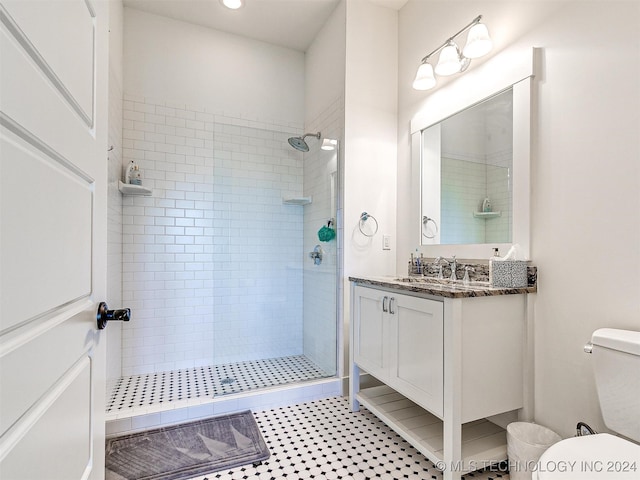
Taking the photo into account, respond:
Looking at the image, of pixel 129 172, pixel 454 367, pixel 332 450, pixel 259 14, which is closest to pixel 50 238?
pixel 454 367

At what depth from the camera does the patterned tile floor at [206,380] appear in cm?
230

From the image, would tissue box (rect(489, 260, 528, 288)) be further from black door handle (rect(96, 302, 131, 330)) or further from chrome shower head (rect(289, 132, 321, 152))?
chrome shower head (rect(289, 132, 321, 152))

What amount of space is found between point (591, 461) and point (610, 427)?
15.7 inches

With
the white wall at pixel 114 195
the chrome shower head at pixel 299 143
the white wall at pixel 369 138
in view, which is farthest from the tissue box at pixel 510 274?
the white wall at pixel 114 195

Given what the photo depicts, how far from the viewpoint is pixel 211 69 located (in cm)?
309

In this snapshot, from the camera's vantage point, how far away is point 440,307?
1.59 m

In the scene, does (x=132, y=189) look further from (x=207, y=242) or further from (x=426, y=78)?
(x=426, y=78)

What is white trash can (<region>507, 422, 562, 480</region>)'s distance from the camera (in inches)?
56.6

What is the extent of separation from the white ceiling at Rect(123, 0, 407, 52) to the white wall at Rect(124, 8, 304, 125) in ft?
0.29

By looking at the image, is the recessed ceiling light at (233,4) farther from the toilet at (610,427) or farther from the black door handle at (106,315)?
the toilet at (610,427)

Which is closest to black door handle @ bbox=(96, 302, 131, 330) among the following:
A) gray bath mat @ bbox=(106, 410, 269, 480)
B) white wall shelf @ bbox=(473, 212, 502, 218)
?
gray bath mat @ bbox=(106, 410, 269, 480)

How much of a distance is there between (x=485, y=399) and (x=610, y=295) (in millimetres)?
710

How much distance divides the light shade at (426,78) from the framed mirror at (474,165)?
11 cm

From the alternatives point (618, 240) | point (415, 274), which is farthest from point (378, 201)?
point (618, 240)
